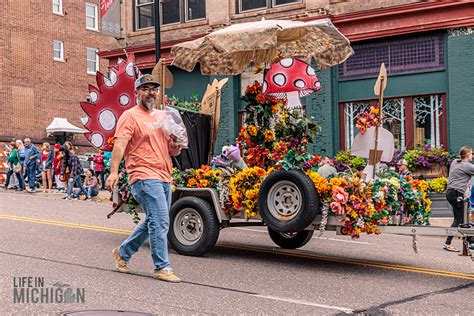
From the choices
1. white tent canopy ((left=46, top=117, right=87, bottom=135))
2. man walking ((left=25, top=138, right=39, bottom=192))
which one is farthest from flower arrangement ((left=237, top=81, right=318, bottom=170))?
white tent canopy ((left=46, top=117, right=87, bottom=135))

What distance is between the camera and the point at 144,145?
7574 millimetres

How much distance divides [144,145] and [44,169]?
16.5m

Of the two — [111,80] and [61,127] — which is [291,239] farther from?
[61,127]

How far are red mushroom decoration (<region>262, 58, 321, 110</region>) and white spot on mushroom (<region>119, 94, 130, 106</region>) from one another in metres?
2.13

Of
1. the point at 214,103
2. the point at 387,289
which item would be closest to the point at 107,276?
the point at 387,289

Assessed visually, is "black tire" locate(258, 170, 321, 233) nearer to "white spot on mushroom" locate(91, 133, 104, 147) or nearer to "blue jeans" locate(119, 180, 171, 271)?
"blue jeans" locate(119, 180, 171, 271)

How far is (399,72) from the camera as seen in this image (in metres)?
18.7

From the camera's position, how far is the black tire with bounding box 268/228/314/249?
10602mm

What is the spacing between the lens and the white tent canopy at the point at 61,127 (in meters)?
36.2

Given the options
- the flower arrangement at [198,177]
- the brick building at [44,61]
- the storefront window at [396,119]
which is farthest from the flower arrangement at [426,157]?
the brick building at [44,61]

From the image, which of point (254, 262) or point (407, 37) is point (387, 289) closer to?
point (254, 262)

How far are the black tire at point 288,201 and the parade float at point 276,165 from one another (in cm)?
1

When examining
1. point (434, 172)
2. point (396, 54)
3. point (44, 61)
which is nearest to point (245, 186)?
point (434, 172)

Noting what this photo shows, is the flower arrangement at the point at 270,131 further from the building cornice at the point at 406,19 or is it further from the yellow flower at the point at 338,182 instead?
the building cornice at the point at 406,19
